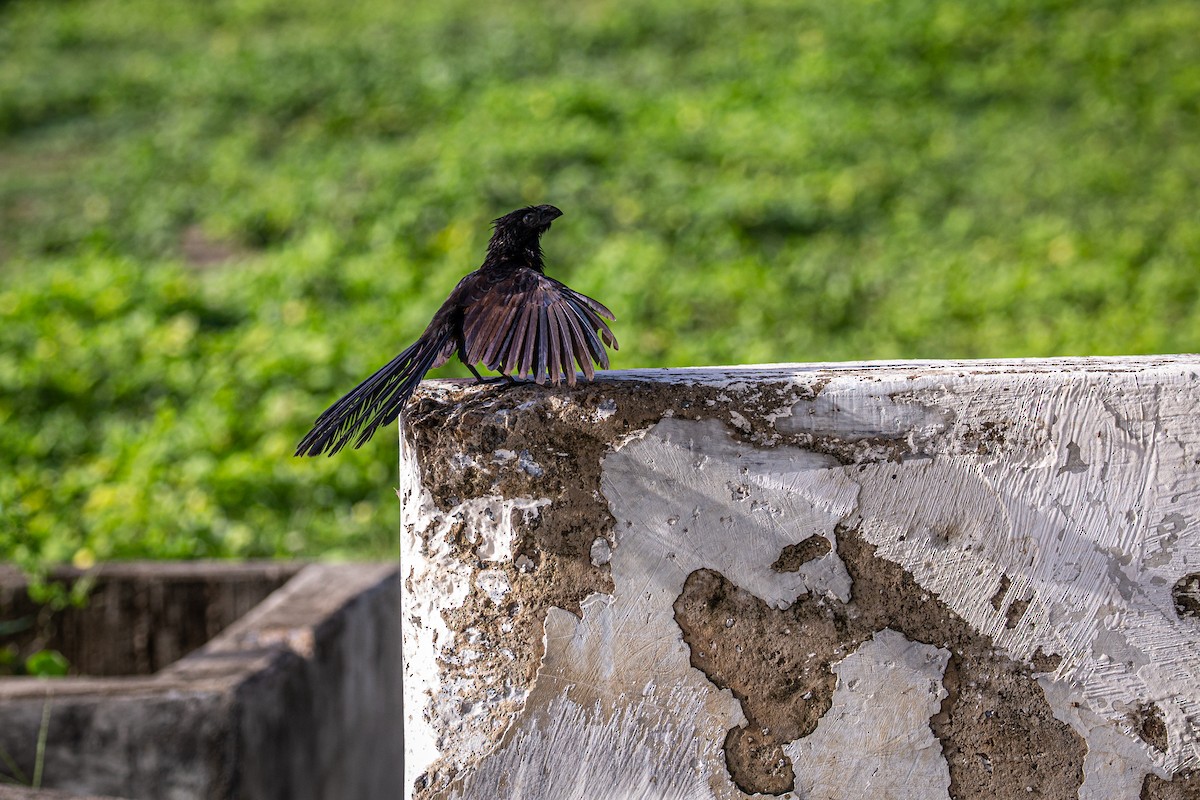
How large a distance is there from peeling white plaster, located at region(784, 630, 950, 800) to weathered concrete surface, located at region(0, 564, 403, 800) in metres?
1.58

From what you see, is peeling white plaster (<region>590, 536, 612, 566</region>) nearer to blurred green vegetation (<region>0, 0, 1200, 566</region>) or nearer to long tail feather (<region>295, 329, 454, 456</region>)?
long tail feather (<region>295, 329, 454, 456</region>)

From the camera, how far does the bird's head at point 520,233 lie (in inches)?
70.4

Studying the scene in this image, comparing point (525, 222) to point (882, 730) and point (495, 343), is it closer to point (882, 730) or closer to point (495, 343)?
point (495, 343)

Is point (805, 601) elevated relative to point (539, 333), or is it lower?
lower

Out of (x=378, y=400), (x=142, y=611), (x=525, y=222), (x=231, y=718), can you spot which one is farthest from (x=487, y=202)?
(x=378, y=400)

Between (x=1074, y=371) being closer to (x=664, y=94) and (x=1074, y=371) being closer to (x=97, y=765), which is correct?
(x=97, y=765)

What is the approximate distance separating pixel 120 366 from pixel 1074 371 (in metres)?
6.30

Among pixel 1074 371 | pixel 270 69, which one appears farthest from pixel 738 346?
pixel 270 69

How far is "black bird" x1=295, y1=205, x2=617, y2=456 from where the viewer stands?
5.26ft

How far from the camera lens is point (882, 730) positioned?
5.45 feet

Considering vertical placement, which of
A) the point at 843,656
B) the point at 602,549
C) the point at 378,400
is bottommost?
the point at 843,656

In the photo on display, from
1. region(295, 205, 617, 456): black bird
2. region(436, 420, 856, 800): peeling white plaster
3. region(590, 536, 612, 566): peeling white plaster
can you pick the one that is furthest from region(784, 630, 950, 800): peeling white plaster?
region(295, 205, 617, 456): black bird

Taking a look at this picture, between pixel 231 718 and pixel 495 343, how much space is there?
153cm

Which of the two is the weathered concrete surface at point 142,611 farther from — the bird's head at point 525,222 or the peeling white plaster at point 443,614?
the bird's head at point 525,222
